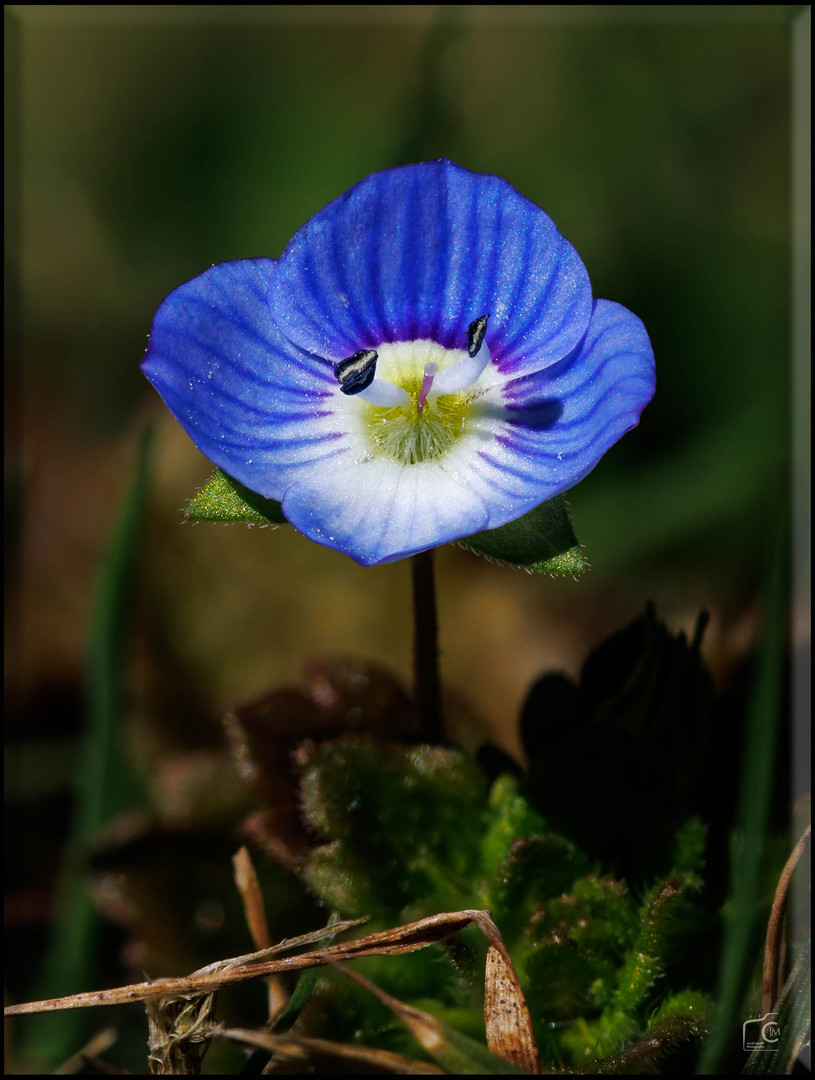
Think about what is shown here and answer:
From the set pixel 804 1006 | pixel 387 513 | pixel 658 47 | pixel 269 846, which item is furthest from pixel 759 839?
pixel 658 47

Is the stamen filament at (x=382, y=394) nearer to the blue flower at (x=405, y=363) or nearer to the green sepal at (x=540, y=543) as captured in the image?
the blue flower at (x=405, y=363)

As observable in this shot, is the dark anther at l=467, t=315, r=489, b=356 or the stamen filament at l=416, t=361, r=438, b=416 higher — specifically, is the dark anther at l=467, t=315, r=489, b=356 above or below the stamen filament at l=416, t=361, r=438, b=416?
above

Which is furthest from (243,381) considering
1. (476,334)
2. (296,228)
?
(296,228)

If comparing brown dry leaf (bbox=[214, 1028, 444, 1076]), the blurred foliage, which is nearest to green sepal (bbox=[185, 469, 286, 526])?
the blurred foliage

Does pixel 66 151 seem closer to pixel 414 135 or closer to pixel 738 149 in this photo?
pixel 414 135

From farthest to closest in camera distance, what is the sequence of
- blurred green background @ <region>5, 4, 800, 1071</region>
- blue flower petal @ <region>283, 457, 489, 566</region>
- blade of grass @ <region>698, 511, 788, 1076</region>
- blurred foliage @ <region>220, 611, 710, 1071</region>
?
1. blurred green background @ <region>5, 4, 800, 1071</region>
2. blurred foliage @ <region>220, 611, 710, 1071</region>
3. blue flower petal @ <region>283, 457, 489, 566</region>
4. blade of grass @ <region>698, 511, 788, 1076</region>

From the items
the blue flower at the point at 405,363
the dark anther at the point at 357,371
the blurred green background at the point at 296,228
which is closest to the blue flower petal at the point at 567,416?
the blue flower at the point at 405,363

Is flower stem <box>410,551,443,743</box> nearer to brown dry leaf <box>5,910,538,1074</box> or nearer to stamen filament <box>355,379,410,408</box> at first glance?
stamen filament <box>355,379,410,408</box>
